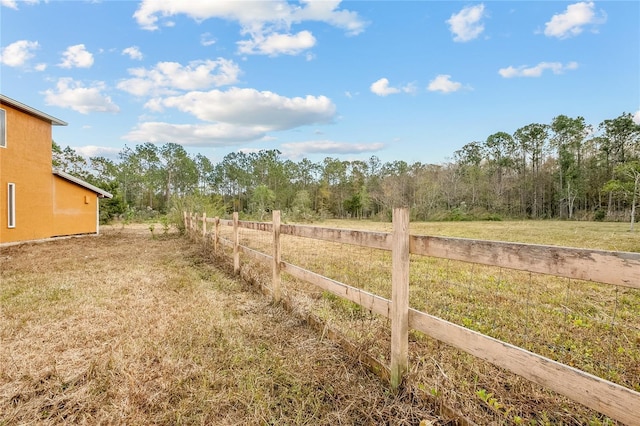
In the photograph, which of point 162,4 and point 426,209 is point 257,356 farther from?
point 426,209

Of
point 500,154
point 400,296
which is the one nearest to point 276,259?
point 400,296

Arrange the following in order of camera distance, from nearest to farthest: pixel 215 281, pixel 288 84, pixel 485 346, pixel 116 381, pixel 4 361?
pixel 485 346 → pixel 116 381 → pixel 4 361 → pixel 215 281 → pixel 288 84

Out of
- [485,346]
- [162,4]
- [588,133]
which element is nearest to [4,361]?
[485,346]

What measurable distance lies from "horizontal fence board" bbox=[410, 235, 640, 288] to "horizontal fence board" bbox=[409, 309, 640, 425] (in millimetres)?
429

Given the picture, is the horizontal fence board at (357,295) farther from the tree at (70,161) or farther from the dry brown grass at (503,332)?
the tree at (70,161)

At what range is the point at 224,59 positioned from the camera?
14.8 m

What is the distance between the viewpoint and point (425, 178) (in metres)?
42.6

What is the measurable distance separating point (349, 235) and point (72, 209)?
16491mm

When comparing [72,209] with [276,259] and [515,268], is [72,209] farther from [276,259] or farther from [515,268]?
[515,268]

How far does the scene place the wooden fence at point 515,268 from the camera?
128cm

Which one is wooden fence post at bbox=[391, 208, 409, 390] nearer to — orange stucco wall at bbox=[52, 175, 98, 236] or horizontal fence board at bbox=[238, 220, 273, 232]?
horizontal fence board at bbox=[238, 220, 273, 232]

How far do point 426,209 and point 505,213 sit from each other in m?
10.5

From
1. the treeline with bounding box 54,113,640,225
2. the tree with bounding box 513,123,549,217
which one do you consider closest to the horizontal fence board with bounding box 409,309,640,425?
the treeline with bounding box 54,113,640,225

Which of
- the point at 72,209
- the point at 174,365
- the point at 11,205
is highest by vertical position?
the point at 11,205
